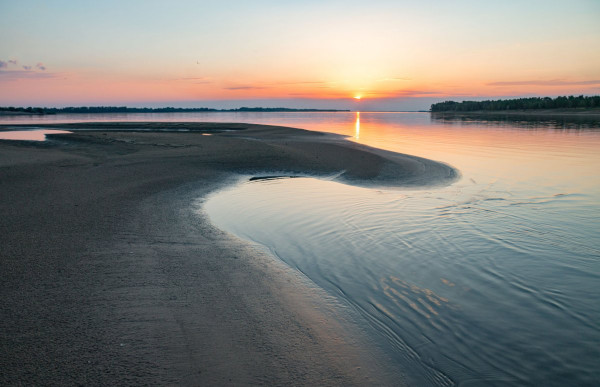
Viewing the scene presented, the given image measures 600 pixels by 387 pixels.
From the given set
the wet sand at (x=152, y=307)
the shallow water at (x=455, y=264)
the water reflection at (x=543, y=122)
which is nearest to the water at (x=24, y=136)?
the wet sand at (x=152, y=307)

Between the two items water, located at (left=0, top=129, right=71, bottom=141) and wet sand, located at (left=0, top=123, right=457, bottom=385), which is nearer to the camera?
wet sand, located at (left=0, top=123, right=457, bottom=385)

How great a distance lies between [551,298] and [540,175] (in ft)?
52.6

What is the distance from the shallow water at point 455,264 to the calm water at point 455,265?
0.03 meters

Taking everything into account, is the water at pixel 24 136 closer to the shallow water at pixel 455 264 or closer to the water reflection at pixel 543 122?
the shallow water at pixel 455 264

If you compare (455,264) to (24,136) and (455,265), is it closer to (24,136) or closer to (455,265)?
(455,265)

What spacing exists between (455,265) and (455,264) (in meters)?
0.05

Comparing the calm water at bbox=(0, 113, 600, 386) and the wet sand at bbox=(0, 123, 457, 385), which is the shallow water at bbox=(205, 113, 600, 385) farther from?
the wet sand at bbox=(0, 123, 457, 385)

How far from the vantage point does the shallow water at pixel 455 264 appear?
16.1 ft

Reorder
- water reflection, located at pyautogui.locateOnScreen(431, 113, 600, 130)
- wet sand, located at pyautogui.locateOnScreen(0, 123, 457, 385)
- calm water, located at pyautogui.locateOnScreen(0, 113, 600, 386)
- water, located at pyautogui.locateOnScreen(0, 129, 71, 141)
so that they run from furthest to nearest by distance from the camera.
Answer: water reflection, located at pyautogui.locateOnScreen(431, 113, 600, 130) < water, located at pyautogui.locateOnScreen(0, 129, 71, 141) < calm water, located at pyautogui.locateOnScreen(0, 113, 600, 386) < wet sand, located at pyautogui.locateOnScreen(0, 123, 457, 385)

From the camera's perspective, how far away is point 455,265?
7934 mm

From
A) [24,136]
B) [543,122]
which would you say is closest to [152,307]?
[24,136]

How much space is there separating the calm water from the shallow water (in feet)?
0.09

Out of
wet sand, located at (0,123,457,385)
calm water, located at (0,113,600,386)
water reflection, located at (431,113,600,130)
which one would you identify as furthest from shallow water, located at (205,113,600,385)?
water reflection, located at (431,113,600,130)

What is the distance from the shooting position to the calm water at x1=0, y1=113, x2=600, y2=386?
16.1 ft
